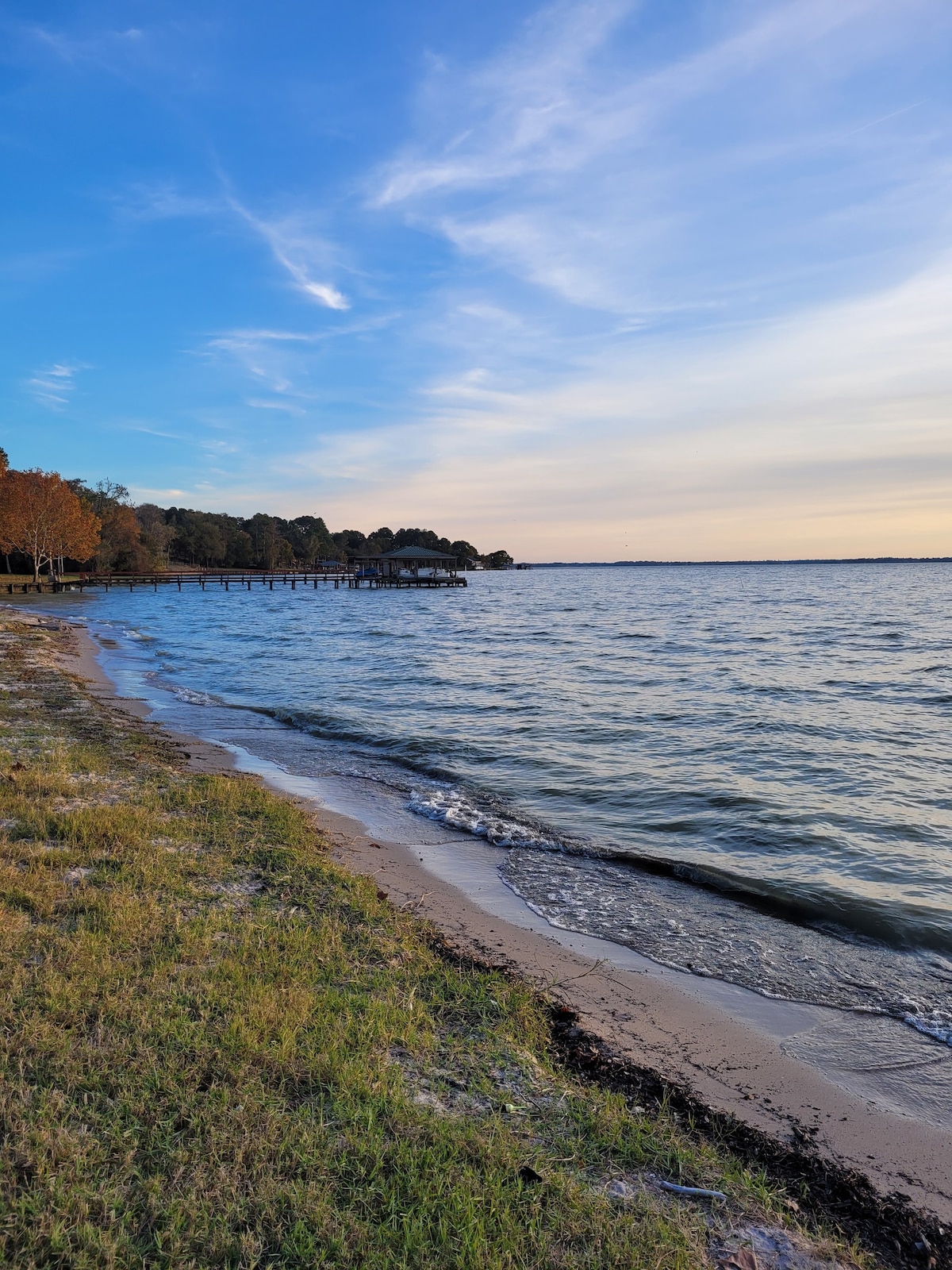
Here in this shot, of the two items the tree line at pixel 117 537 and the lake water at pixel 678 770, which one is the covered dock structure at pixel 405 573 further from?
the lake water at pixel 678 770

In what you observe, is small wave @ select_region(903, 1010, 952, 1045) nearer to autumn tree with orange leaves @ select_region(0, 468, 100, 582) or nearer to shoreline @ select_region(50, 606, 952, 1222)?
shoreline @ select_region(50, 606, 952, 1222)

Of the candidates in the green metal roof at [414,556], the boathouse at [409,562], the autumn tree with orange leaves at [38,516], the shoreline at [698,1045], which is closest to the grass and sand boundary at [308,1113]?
the shoreline at [698,1045]

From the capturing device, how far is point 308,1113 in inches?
139

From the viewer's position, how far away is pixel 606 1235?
9.89 feet

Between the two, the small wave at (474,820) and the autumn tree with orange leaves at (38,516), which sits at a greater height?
the autumn tree with orange leaves at (38,516)

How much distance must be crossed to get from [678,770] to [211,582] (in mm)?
107548

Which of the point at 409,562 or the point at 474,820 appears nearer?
the point at 474,820

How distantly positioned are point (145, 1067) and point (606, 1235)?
92.9 inches

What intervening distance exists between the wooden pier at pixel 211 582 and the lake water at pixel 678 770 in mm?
46360

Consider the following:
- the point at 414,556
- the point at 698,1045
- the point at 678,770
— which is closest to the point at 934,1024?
the point at 698,1045

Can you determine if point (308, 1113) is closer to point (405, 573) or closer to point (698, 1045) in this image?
point (698, 1045)

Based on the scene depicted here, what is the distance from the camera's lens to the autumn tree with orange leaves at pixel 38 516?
6700cm

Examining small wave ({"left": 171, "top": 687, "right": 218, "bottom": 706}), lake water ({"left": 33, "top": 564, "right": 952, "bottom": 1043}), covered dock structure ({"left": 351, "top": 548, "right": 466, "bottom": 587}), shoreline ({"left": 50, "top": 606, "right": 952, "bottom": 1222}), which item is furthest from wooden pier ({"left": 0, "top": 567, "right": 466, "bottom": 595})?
shoreline ({"left": 50, "top": 606, "right": 952, "bottom": 1222})

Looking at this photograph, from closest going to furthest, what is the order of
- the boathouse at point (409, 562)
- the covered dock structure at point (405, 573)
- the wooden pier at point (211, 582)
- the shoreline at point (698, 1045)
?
the shoreline at point (698, 1045), the wooden pier at point (211, 582), the covered dock structure at point (405, 573), the boathouse at point (409, 562)
